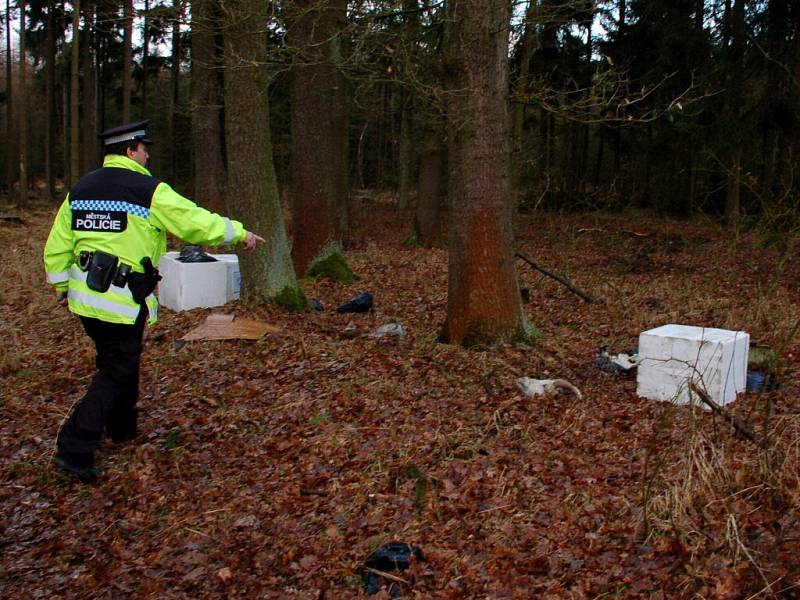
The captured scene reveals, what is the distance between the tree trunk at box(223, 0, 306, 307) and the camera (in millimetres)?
9109

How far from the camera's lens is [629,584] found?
11.5 feet

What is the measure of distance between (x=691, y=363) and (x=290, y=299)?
16.2 ft

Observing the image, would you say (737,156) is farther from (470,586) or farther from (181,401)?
(470,586)

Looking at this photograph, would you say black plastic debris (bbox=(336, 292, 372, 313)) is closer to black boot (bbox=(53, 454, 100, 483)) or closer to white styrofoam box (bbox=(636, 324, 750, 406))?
white styrofoam box (bbox=(636, 324, 750, 406))

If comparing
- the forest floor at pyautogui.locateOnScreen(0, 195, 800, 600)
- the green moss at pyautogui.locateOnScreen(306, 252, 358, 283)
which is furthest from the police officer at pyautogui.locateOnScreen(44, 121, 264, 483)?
the green moss at pyautogui.locateOnScreen(306, 252, 358, 283)

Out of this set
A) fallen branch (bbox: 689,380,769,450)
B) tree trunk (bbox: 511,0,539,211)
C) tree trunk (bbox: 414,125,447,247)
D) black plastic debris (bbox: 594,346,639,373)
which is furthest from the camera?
tree trunk (bbox: 414,125,447,247)

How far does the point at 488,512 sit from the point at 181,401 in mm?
3279

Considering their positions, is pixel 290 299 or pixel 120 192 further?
pixel 290 299

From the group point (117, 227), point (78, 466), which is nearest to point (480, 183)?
point (117, 227)

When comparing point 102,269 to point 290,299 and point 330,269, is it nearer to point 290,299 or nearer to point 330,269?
point 290,299

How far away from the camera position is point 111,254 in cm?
498

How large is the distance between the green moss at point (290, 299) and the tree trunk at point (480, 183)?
243 centimetres

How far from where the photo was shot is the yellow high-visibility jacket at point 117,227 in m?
4.96

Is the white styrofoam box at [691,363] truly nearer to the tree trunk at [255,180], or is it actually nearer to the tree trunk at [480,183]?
the tree trunk at [480,183]
